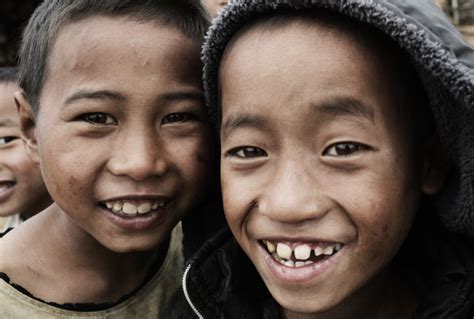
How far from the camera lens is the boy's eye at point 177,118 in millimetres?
1573

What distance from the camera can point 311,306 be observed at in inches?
51.6

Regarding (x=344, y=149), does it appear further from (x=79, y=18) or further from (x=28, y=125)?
(x=28, y=125)

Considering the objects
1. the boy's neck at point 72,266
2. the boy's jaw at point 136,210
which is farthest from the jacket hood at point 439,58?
the boy's neck at point 72,266

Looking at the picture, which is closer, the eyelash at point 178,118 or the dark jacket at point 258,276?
the dark jacket at point 258,276

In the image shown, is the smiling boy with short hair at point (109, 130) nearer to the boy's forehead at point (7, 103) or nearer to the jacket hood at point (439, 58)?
the jacket hood at point (439, 58)

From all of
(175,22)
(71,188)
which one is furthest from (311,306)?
(175,22)

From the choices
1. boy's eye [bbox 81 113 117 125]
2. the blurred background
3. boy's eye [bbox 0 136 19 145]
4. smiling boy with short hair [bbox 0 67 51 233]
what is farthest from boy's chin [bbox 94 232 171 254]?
the blurred background

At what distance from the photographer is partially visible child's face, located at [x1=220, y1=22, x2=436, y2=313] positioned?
1.22m

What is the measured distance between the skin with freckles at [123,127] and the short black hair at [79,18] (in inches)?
0.9

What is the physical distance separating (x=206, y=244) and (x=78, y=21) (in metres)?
0.64

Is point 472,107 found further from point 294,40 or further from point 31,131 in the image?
point 31,131

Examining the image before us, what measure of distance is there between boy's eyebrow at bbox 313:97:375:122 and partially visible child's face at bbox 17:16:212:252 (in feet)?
1.52

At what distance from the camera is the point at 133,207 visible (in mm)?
1604

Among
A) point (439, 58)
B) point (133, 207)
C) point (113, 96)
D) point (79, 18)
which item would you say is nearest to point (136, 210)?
point (133, 207)
